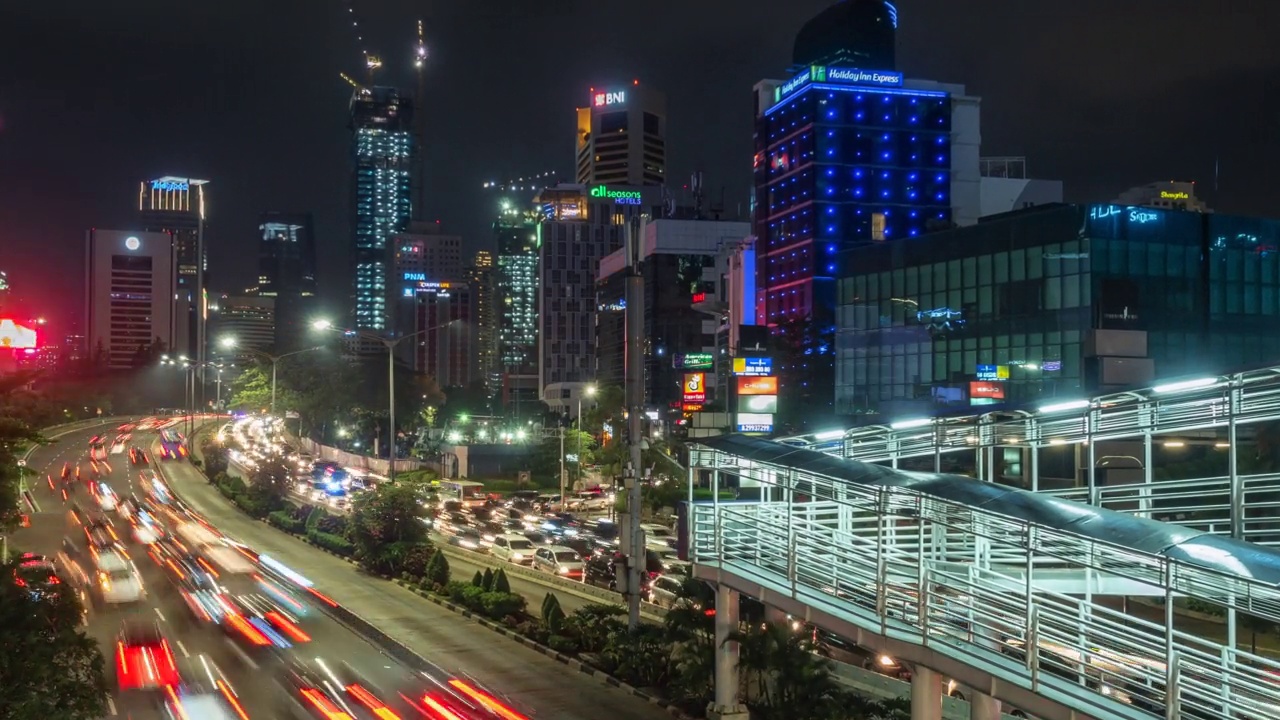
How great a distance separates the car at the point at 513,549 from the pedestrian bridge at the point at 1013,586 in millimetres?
28354

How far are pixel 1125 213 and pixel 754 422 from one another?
2724 centimetres

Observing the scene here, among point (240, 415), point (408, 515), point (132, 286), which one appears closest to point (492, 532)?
point (408, 515)

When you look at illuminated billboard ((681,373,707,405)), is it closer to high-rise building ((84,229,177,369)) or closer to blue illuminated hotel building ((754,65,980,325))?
blue illuminated hotel building ((754,65,980,325))

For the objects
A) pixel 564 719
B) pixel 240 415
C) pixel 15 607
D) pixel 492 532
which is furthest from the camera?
pixel 240 415

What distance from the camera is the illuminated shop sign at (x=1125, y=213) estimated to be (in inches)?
2785

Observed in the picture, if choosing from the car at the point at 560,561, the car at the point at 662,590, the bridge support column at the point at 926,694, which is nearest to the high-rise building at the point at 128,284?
the car at the point at 560,561

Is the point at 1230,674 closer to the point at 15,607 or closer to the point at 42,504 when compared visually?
the point at 15,607

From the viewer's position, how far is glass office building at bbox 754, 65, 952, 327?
121m

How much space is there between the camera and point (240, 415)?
126 metres

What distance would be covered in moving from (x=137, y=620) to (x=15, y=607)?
64.3 ft

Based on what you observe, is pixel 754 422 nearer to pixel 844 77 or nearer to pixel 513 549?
pixel 513 549

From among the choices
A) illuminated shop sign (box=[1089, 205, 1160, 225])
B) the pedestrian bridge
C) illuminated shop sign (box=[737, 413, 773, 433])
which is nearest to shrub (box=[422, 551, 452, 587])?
the pedestrian bridge

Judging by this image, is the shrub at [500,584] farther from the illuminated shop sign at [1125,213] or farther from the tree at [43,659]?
the illuminated shop sign at [1125,213]

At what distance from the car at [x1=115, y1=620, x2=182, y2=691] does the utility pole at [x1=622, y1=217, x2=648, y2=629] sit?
1054 cm
